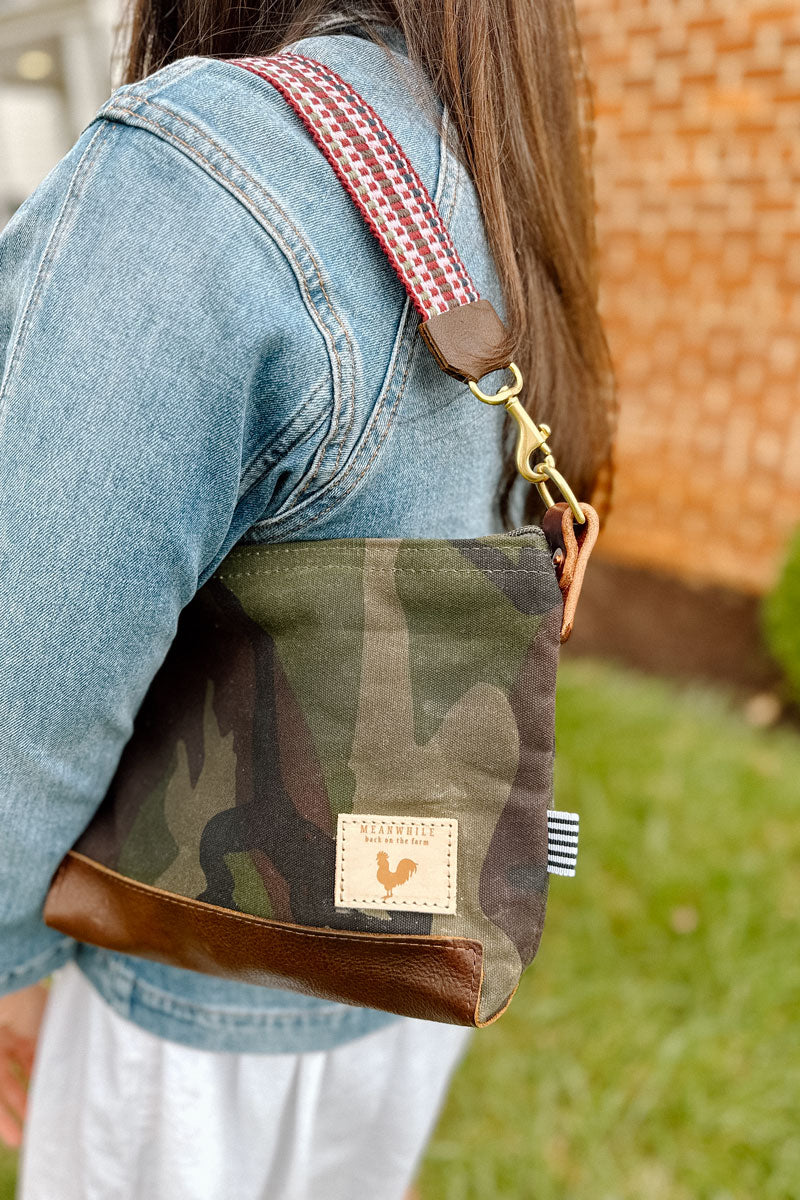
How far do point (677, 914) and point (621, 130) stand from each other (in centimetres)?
355

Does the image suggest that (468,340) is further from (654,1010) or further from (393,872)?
(654,1010)

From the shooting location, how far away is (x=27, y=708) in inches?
30.3

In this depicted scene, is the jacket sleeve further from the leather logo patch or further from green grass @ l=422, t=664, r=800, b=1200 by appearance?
green grass @ l=422, t=664, r=800, b=1200

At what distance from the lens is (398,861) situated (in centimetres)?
81

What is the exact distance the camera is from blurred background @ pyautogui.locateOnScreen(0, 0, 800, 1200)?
2.05 metres

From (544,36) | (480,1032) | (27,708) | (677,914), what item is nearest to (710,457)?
(677,914)

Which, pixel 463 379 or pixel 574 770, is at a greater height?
pixel 463 379

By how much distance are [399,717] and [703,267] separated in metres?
4.04

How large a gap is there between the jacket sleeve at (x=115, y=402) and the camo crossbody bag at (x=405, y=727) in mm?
117

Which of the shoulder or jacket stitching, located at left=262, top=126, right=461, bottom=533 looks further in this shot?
jacket stitching, located at left=262, top=126, right=461, bottom=533

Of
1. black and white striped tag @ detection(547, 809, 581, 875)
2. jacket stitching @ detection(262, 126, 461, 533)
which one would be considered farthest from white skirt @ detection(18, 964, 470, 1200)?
jacket stitching @ detection(262, 126, 461, 533)

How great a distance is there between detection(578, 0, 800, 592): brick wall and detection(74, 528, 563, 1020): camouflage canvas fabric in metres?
3.81

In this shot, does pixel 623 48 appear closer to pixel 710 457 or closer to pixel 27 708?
pixel 710 457

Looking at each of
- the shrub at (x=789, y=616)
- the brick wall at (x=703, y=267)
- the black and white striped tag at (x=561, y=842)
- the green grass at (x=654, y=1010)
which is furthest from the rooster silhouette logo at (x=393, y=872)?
the brick wall at (x=703, y=267)
